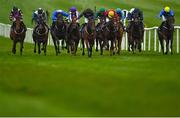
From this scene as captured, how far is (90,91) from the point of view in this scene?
11.0m

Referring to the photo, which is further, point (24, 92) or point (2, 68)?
point (2, 68)

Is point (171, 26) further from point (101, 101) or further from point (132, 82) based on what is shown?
point (101, 101)

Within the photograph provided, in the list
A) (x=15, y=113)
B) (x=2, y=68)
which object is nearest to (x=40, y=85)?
(x=15, y=113)

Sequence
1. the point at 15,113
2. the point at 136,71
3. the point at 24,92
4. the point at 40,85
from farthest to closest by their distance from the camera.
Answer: the point at 136,71, the point at 40,85, the point at 24,92, the point at 15,113

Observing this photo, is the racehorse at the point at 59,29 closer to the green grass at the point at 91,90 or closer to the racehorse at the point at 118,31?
the racehorse at the point at 118,31

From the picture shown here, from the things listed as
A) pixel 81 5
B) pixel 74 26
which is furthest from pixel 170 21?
pixel 81 5

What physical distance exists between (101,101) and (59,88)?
1.99 metres

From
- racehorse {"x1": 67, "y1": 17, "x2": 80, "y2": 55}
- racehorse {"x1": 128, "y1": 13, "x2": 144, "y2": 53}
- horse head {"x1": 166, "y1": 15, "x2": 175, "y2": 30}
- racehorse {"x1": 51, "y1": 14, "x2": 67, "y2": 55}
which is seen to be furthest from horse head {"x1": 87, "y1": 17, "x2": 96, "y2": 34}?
racehorse {"x1": 128, "y1": 13, "x2": 144, "y2": 53}

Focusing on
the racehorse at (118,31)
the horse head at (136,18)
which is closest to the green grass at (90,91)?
the racehorse at (118,31)

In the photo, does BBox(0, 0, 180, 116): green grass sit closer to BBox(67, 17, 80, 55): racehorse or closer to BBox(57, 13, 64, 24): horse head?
BBox(67, 17, 80, 55): racehorse

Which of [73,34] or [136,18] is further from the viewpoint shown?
[136,18]

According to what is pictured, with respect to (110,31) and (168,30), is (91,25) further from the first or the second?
(168,30)

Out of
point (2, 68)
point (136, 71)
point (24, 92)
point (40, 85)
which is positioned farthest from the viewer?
point (2, 68)

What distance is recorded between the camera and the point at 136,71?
1551cm
